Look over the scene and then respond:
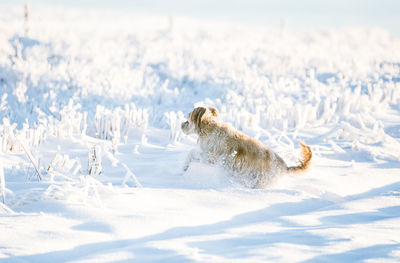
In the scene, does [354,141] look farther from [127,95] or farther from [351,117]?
[127,95]

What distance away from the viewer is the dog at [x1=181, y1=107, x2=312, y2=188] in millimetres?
3996

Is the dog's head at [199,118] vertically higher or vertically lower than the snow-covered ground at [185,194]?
higher

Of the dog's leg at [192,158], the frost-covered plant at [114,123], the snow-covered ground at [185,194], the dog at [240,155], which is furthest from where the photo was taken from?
→ the frost-covered plant at [114,123]

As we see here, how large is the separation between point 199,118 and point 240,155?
64 cm

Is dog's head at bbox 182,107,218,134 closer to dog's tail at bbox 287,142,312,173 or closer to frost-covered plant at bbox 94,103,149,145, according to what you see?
dog's tail at bbox 287,142,312,173

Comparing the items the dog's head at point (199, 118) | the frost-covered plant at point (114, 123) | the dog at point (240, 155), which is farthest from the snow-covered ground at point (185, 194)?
the dog's head at point (199, 118)

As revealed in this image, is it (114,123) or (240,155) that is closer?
(240,155)

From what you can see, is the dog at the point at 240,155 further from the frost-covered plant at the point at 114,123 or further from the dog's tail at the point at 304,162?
the frost-covered plant at the point at 114,123

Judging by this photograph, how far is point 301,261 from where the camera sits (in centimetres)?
222

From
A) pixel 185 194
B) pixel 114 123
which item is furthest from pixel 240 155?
pixel 114 123

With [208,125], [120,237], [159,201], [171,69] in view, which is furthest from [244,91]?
[120,237]

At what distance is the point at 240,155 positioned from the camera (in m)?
4.04

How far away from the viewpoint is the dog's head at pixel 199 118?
168 inches

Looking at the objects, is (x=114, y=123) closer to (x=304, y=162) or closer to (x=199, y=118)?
(x=199, y=118)
